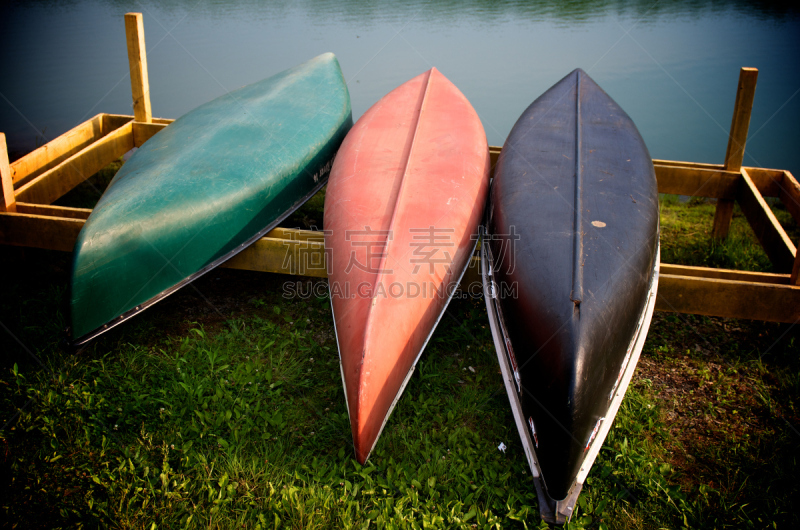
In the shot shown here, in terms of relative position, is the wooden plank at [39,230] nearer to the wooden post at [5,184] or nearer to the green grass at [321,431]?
the wooden post at [5,184]

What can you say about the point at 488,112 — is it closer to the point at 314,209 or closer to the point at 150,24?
the point at 314,209

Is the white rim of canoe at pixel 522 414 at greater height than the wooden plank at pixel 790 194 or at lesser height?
lesser

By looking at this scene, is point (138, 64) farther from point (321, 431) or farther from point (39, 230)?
point (321, 431)

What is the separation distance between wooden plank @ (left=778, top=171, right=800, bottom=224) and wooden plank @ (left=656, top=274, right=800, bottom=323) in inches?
36.7

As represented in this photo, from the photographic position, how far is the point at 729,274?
2.79m

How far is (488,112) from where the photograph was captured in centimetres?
742

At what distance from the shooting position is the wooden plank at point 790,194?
3.41m

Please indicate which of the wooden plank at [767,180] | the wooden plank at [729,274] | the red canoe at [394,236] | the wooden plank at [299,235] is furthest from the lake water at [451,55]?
the wooden plank at [299,235]

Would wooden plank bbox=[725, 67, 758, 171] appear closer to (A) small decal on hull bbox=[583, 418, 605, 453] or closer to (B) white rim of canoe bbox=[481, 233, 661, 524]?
(B) white rim of canoe bbox=[481, 233, 661, 524]

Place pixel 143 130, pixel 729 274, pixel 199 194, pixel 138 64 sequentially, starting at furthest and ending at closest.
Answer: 1. pixel 143 130
2. pixel 138 64
3. pixel 199 194
4. pixel 729 274

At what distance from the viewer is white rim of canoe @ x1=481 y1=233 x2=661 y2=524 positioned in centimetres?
200

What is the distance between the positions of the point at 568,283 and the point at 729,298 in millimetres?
1071

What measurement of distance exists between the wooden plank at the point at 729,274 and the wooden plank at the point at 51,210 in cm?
324

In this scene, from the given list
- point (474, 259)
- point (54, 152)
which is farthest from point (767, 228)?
point (54, 152)
